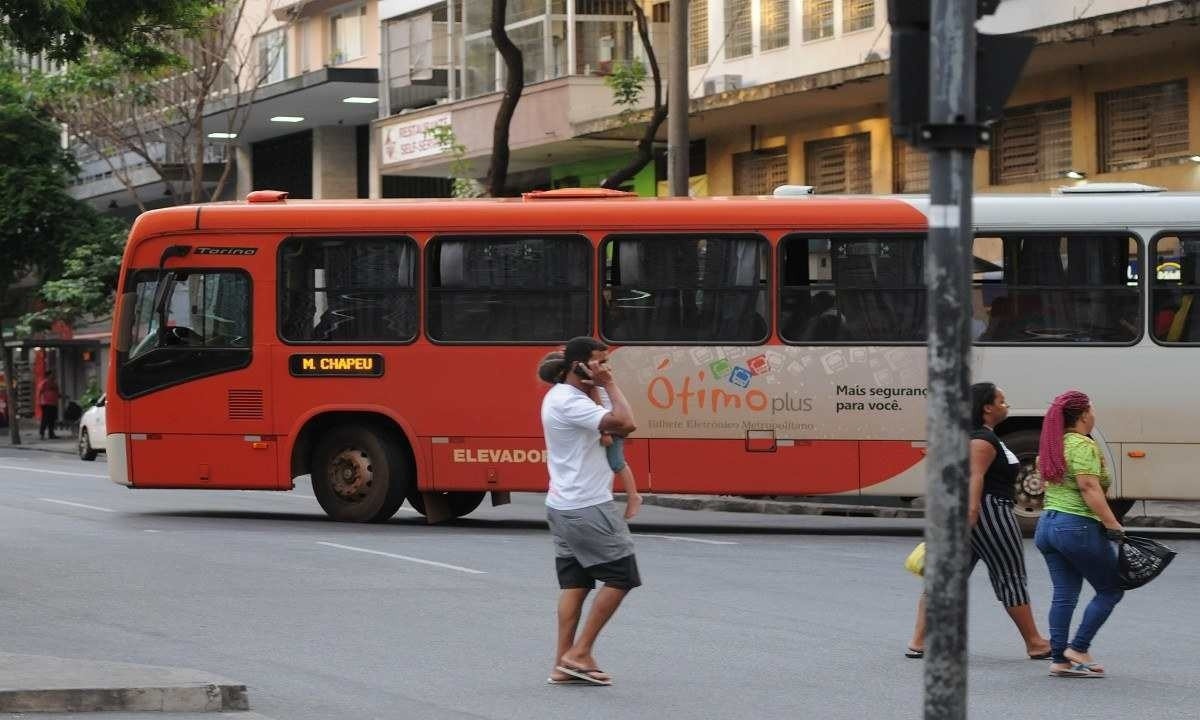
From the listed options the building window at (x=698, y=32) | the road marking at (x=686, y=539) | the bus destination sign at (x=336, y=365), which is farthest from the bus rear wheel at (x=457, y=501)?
the building window at (x=698, y=32)

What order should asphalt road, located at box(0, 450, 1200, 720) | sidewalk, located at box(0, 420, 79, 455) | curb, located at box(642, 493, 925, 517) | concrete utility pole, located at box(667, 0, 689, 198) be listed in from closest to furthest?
asphalt road, located at box(0, 450, 1200, 720)
curb, located at box(642, 493, 925, 517)
concrete utility pole, located at box(667, 0, 689, 198)
sidewalk, located at box(0, 420, 79, 455)

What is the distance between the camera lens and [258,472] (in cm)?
1933

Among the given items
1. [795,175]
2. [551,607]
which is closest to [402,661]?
[551,607]

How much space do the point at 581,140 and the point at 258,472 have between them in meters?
13.8

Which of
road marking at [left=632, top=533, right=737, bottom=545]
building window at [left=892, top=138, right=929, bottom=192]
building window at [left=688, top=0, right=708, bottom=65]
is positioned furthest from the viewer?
building window at [left=688, top=0, right=708, bottom=65]

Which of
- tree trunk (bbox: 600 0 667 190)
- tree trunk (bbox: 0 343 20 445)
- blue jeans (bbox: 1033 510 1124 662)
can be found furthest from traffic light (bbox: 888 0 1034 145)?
tree trunk (bbox: 0 343 20 445)

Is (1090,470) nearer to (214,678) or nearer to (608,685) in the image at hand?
(608,685)

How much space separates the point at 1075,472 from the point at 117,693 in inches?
188

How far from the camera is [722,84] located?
99.1 ft

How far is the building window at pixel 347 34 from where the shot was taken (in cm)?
4331

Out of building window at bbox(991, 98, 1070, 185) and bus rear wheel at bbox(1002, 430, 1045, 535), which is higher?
building window at bbox(991, 98, 1070, 185)

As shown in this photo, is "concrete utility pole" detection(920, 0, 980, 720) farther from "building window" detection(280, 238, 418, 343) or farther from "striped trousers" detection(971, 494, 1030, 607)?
"building window" detection(280, 238, 418, 343)

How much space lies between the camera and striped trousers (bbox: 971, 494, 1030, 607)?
35.2ft

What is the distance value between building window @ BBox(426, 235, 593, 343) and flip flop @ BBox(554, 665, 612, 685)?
8.99 meters
